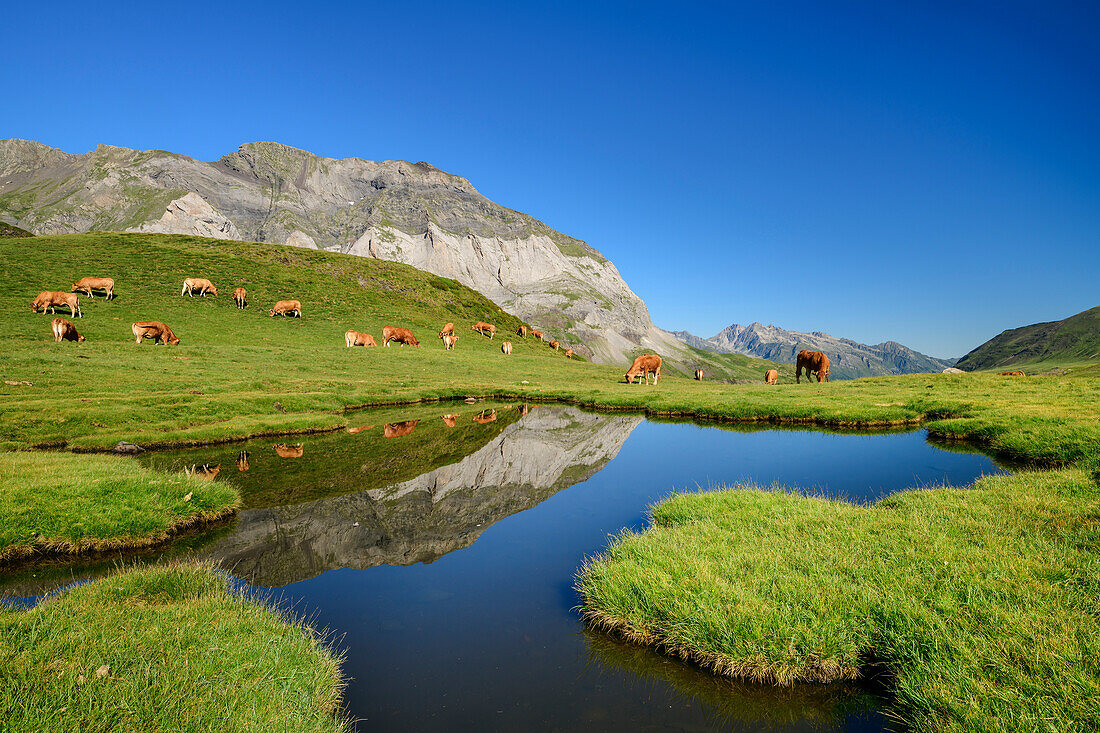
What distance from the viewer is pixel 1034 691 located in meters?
4.80

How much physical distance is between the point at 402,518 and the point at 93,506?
7.28 m

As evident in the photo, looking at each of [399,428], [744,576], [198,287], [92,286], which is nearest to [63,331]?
[92,286]

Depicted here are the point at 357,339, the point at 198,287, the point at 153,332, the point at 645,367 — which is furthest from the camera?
the point at 198,287

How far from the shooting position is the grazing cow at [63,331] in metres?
38.8

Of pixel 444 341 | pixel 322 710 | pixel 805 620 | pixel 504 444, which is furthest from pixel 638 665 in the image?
pixel 444 341

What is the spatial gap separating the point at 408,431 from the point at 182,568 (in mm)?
18413

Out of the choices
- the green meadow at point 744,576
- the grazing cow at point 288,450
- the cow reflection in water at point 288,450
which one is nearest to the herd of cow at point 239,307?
the green meadow at point 744,576

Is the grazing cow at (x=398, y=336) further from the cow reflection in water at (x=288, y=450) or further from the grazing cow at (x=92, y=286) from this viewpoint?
the cow reflection in water at (x=288, y=450)

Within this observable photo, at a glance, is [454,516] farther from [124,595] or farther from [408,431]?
[408,431]

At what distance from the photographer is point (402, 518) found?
13586mm

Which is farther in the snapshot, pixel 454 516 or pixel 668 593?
pixel 454 516

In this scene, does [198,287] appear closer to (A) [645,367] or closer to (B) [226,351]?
(B) [226,351]

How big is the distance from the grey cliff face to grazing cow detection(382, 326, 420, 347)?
41852mm

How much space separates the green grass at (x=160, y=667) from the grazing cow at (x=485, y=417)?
23182 mm
